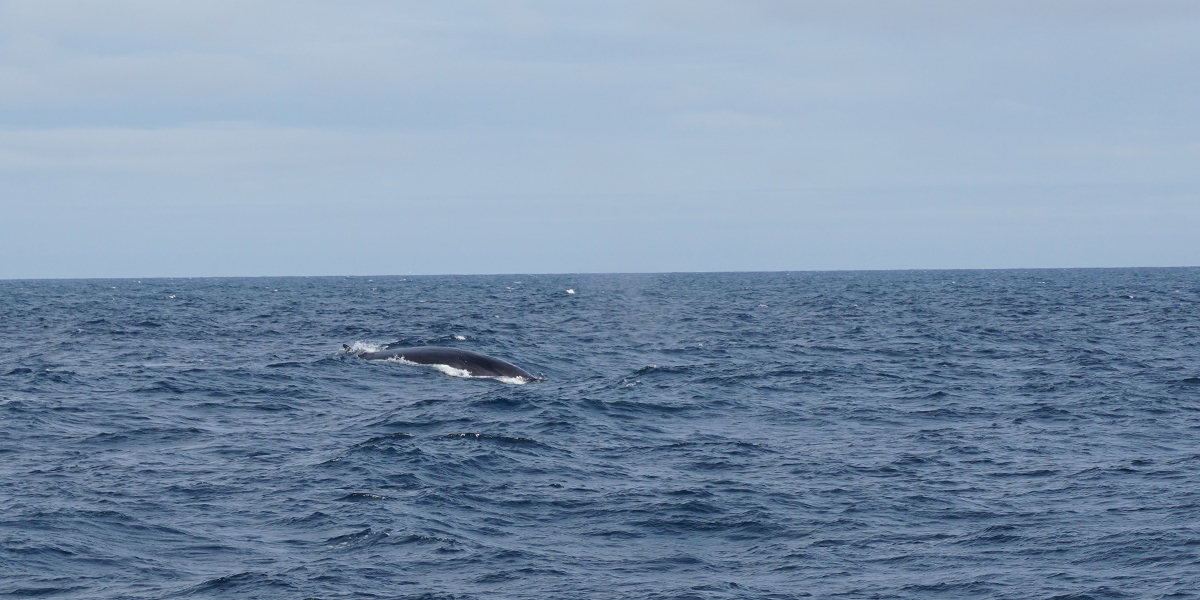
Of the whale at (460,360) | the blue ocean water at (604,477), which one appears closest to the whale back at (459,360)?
the whale at (460,360)

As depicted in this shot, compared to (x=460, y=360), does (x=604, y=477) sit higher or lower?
lower

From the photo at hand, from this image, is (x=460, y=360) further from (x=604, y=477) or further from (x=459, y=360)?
(x=604, y=477)

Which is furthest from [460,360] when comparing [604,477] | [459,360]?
[604,477]

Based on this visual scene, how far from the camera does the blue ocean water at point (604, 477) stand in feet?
48.3

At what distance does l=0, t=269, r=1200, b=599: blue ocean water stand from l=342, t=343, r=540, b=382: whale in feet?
2.85

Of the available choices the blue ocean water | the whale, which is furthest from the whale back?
the blue ocean water

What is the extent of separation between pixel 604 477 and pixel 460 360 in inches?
641

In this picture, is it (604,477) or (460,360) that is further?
→ (460,360)

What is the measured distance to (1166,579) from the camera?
14477mm

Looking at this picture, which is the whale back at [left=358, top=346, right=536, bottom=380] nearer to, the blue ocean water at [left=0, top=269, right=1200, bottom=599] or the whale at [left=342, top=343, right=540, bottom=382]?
the whale at [left=342, top=343, right=540, bottom=382]

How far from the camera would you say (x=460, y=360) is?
119ft

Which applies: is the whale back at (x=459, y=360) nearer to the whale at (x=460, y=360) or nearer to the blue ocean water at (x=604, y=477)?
the whale at (x=460, y=360)

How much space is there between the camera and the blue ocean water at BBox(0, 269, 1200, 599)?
1472 cm

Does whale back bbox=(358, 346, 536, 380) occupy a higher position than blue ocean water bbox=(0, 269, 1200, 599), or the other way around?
whale back bbox=(358, 346, 536, 380)
